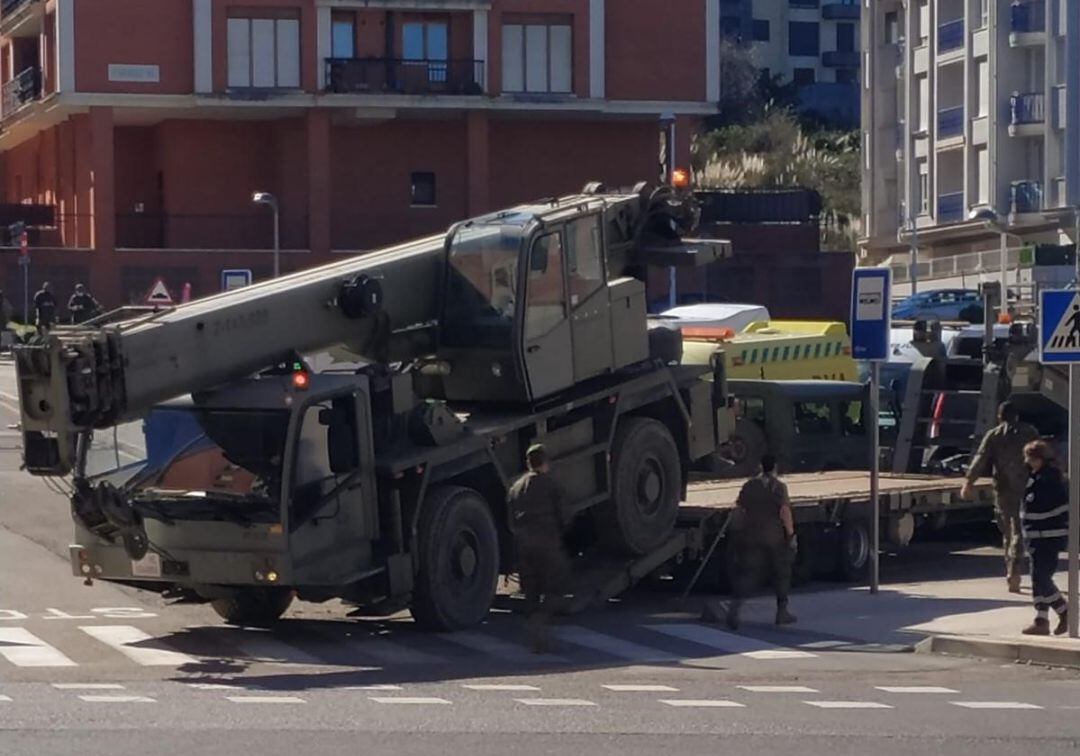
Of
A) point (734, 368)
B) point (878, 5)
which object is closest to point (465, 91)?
point (878, 5)

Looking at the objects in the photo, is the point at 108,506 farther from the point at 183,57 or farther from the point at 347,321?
the point at 183,57

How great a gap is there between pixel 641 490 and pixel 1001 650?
432 cm

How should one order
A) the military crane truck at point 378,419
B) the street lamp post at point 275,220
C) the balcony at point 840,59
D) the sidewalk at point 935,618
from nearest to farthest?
1. the military crane truck at point 378,419
2. the sidewalk at point 935,618
3. the street lamp post at point 275,220
4. the balcony at point 840,59

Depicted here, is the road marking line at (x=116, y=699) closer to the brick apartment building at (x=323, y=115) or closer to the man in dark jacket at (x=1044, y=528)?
the man in dark jacket at (x=1044, y=528)

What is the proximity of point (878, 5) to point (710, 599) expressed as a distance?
63.9 meters

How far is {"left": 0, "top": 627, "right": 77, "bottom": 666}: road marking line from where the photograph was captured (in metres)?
15.5

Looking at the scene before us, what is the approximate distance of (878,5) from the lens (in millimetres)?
80625

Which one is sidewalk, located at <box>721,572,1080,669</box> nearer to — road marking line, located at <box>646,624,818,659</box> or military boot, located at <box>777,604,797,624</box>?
military boot, located at <box>777,604,797,624</box>

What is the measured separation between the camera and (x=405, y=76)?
205 ft

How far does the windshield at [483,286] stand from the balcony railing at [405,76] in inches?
1742

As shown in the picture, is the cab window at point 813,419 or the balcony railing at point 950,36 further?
the balcony railing at point 950,36

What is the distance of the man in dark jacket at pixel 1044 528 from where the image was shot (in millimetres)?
16672

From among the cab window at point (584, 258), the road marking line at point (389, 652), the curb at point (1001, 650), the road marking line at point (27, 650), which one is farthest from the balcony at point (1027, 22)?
the road marking line at point (27, 650)

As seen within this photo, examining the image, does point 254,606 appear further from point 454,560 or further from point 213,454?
point 213,454
